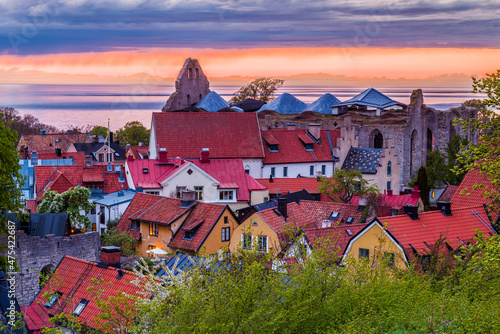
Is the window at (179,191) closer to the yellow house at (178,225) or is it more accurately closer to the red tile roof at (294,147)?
the yellow house at (178,225)

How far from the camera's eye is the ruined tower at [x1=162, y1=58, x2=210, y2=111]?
10969cm

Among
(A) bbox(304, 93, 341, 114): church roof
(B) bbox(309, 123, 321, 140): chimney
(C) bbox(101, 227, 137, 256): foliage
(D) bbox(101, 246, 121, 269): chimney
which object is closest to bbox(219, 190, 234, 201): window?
(C) bbox(101, 227, 137, 256): foliage

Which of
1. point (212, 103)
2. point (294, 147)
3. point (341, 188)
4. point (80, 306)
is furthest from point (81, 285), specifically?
point (212, 103)

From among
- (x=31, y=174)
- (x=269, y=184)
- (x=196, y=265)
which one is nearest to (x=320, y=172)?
(x=269, y=184)

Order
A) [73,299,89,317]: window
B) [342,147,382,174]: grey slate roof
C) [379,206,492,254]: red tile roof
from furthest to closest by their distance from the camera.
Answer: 1. [342,147,382,174]: grey slate roof
2. [379,206,492,254]: red tile roof
3. [73,299,89,317]: window

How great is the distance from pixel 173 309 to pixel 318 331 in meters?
3.54

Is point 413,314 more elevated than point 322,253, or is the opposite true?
point 322,253

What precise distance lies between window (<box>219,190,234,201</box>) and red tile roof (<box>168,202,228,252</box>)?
584 inches

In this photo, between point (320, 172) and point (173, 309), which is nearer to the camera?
point (173, 309)

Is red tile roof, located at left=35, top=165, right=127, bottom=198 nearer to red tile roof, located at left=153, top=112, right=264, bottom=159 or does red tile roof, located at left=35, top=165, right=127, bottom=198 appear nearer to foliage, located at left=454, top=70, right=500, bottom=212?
red tile roof, located at left=153, top=112, right=264, bottom=159

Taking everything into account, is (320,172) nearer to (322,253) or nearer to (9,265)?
(9,265)

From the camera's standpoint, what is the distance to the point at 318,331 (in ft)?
56.3

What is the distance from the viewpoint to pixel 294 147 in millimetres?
74750

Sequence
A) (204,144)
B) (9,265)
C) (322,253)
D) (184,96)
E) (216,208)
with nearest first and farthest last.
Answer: (322,253) → (9,265) → (216,208) → (204,144) → (184,96)
